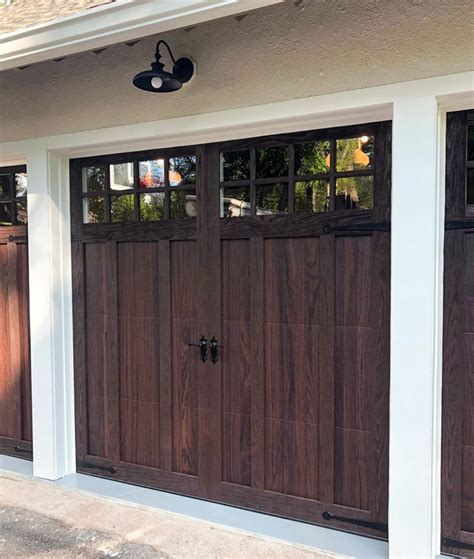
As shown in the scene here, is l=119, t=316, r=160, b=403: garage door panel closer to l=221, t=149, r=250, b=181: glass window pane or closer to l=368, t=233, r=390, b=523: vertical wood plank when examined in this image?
l=221, t=149, r=250, b=181: glass window pane

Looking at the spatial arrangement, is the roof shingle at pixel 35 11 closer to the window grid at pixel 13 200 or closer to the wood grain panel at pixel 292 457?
the window grid at pixel 13 200

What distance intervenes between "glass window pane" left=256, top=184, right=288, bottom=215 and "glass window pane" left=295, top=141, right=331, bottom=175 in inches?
5.6

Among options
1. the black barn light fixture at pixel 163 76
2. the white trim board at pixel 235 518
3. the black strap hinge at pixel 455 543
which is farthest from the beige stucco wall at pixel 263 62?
the white trim board at pixel 235 518

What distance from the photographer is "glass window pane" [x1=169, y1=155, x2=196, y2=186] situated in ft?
9.98

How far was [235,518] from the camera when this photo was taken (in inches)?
111

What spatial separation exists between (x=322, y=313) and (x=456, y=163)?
105 centimetres

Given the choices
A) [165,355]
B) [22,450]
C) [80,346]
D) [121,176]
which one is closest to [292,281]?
[165,355]

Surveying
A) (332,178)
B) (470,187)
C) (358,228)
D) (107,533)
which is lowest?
(107,533)

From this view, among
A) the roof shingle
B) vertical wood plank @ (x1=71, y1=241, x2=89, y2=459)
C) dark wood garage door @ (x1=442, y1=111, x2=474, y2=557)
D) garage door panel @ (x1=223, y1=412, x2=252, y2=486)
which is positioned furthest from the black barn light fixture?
garage door panel @ (x1=223, y1=412, x2=252, y2=486)

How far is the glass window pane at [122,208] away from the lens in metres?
3.26

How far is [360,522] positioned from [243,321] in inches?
51.7

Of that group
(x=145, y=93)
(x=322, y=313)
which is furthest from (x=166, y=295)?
(x=145, y=93)

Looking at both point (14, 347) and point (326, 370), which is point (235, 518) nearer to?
point (326, 370)

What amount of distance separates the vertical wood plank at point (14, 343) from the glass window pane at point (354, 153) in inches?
102
